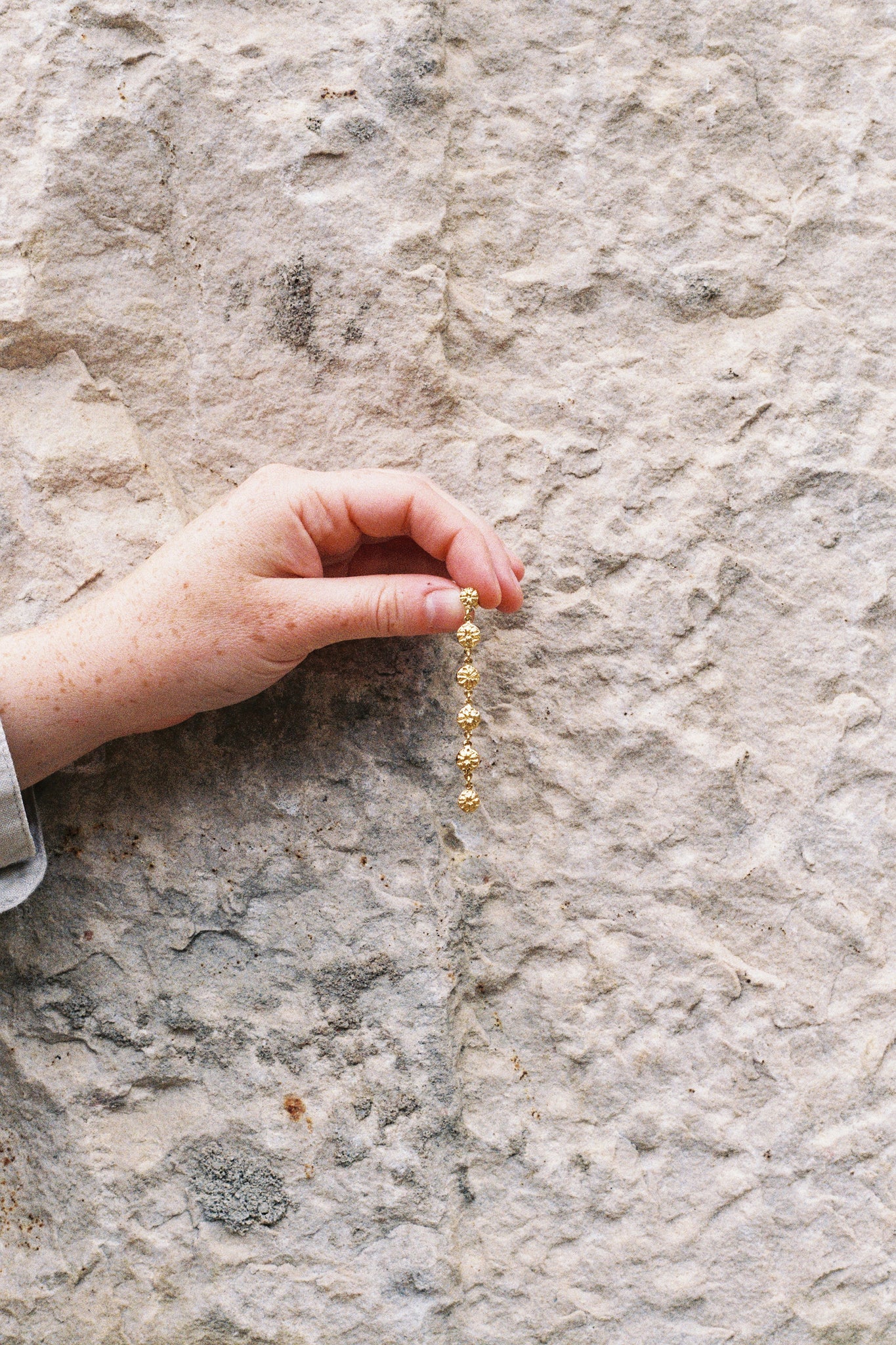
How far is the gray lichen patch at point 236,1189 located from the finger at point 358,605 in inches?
23.3

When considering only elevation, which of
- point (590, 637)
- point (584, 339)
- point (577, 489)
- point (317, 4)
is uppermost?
point (317, 4)

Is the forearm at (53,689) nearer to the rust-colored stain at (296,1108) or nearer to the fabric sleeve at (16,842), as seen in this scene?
the fabric sleeve at (16,842)

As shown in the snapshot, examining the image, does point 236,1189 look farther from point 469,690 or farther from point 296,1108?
point 469,690

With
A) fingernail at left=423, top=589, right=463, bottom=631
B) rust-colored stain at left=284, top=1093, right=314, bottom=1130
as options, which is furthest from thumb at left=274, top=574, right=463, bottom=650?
rust-colored stain at left=284, top=1093, right=314, bottom=1130

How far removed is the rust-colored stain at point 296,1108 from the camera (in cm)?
124

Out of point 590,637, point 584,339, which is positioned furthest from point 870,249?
point 590,637

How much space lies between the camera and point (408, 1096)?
1240mm

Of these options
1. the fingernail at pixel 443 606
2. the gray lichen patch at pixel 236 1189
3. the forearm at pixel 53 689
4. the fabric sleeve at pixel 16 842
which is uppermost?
the fingernail at pixel 443 606

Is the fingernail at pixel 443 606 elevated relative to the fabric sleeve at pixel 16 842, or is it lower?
elevated

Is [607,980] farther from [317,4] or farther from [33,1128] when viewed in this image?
[317,4]

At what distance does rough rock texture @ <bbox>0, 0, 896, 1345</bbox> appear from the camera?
124 centimetres

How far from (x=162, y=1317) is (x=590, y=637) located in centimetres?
91

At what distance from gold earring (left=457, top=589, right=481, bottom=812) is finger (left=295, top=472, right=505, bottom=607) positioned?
3 centimetres

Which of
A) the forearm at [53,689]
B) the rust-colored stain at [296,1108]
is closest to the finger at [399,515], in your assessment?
the forearm at [53,689]
